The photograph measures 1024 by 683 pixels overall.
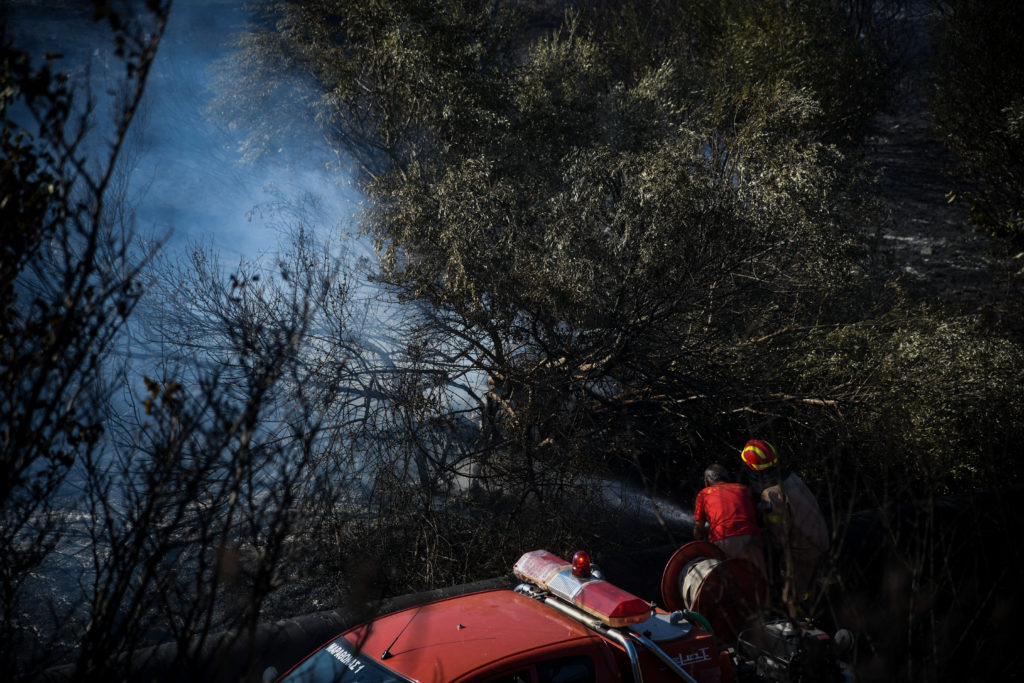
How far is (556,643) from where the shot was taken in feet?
10.8

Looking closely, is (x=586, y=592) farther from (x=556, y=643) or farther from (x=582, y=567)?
(x=556, y=643)

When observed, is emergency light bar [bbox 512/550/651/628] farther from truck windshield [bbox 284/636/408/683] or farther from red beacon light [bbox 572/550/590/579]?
truck windshield [bbox 284/636/408/683]

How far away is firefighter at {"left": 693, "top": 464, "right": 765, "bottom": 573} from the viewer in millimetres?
4992

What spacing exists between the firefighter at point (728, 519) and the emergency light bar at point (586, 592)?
1402 mm

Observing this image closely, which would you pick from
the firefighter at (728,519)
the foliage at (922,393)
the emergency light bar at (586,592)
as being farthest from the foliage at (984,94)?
the emergency light bar at (586,592)

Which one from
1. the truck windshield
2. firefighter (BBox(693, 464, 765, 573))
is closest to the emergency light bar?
the truck windshield

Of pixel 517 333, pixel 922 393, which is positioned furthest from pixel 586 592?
pixel 922 393

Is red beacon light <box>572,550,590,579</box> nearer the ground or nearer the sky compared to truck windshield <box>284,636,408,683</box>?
nearer the sky

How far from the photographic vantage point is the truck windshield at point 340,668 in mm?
3096

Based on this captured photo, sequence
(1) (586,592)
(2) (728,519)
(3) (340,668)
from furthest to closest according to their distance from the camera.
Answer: (2) (728,519)
(1) (586,592)
(3) (340,668)

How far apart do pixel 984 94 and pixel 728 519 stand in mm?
14649

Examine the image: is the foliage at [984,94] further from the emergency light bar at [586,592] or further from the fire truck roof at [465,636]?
the fire truck roof at [465,636]

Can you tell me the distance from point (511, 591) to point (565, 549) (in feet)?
10.1

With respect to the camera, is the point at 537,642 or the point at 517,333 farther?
the point at 517,333
